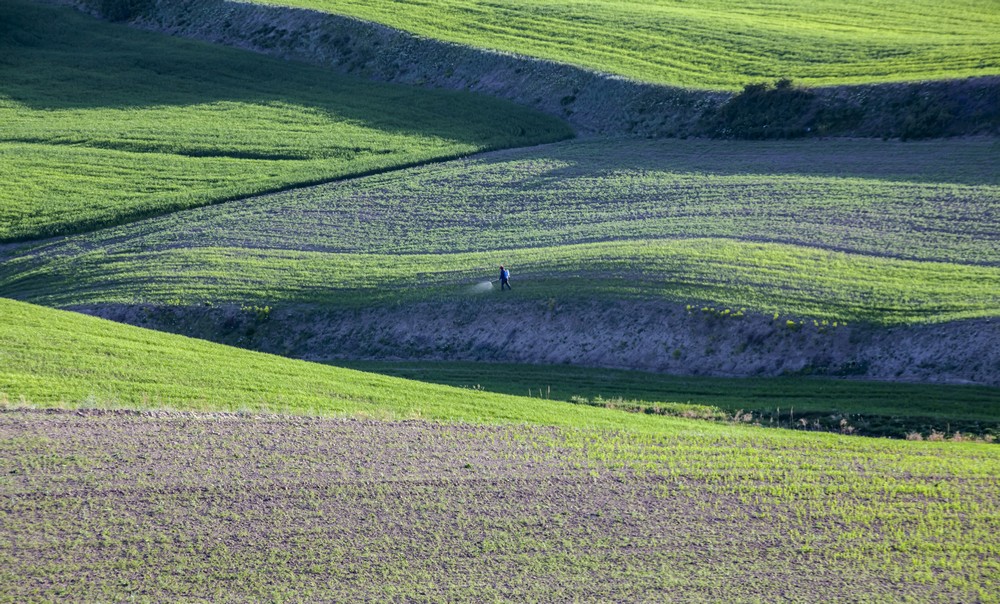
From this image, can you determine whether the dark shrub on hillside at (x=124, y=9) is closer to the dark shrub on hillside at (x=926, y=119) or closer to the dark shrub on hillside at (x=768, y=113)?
the dark shrub on hillside at (x=768, y=113)

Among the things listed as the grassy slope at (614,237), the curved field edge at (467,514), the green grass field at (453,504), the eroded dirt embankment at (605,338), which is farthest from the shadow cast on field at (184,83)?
the curved field edge at (467,514)

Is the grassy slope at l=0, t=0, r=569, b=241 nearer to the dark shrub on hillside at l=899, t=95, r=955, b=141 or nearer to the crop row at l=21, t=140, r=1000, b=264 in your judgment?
the crop row at l=21, t=140, r=1000, b=264

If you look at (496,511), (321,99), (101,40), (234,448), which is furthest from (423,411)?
(101,40)

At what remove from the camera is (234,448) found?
2281cm

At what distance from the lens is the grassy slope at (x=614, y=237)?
37.2 m

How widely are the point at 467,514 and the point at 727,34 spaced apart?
60.5 meters

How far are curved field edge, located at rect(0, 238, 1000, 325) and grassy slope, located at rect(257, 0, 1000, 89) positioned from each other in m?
22.3

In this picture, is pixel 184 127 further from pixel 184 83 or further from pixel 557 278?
pixel 557 278

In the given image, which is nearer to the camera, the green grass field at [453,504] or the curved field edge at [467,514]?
the curved field edge at [467,514]

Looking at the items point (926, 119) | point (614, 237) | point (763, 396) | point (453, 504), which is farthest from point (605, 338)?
point (926, 119)

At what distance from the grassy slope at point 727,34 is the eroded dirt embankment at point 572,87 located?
5.53 ft

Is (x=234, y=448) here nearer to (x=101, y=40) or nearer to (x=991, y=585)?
(x=991, y=585)

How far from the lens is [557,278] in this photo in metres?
39.4

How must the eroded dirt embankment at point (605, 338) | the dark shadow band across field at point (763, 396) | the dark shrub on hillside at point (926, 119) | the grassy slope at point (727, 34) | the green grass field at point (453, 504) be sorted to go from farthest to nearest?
the grassy slope at point (727, 34)
the dark shrub on hillside at point (926, 119)
the eroded dirt embankment at point (605, 338)
the dark shadow band across field at point (763, 396)
the green grass field at point (453, 504)
